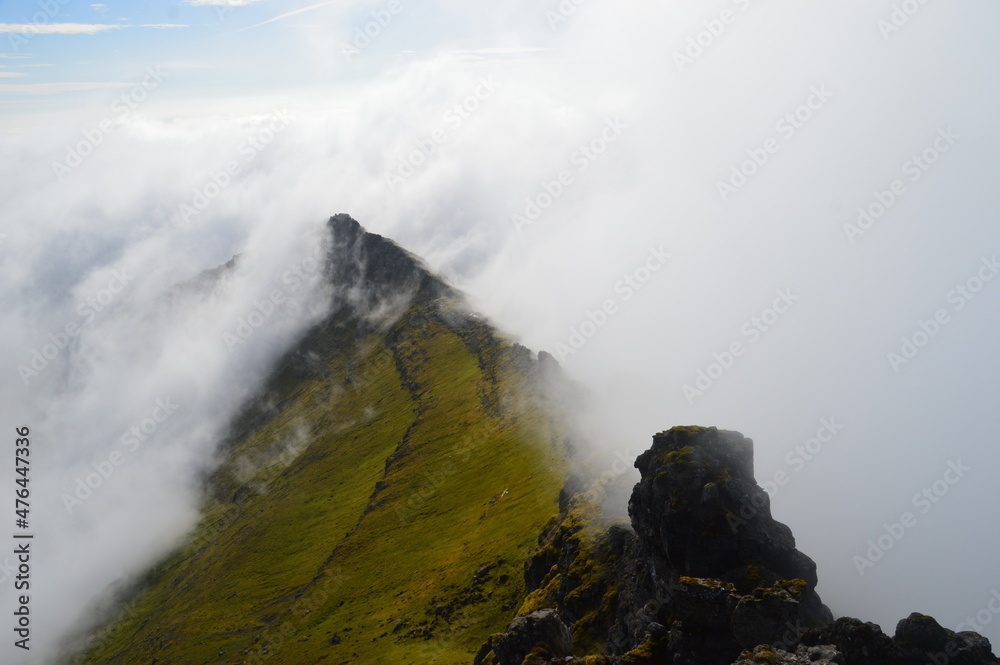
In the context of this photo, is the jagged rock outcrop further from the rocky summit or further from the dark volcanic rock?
the dark volcanic rock

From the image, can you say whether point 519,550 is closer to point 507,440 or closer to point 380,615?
point 380,615

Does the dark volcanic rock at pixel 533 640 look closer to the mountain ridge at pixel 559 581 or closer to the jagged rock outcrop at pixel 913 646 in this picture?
the mountain ridge at pixel 559 581

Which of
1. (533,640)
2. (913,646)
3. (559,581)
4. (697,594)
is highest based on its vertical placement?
(559,581)

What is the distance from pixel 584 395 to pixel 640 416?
789 inches

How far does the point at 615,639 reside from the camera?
229 ft

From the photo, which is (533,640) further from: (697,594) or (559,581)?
(559,581)

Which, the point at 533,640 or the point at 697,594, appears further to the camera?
the point at 533,640

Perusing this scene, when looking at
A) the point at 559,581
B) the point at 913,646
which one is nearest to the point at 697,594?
the point at 913,646

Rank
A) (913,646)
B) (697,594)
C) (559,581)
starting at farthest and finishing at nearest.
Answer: (559,581)
(697,594)
(913,646)

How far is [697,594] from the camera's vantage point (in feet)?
175

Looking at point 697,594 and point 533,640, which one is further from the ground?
point 697,594

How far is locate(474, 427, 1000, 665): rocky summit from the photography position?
4825 cm

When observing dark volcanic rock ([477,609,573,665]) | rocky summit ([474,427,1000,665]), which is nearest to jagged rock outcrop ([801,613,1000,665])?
rocky summit ([474,427,1000,665])

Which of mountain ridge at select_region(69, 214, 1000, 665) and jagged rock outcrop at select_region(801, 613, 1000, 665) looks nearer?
jagged rock outcrop at select_region(801, 613, 1000, 665)
